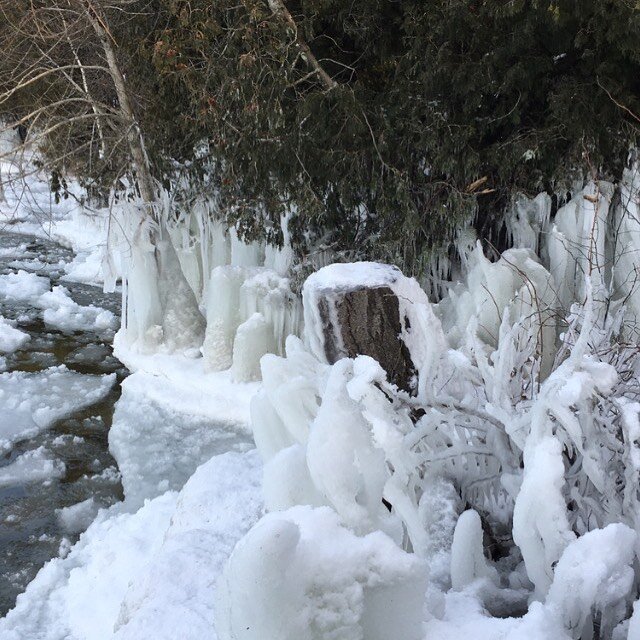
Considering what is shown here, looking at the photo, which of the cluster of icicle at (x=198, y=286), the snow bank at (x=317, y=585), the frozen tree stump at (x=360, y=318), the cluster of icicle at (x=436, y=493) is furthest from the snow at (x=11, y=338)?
the snow bank at (x=317, y=585)

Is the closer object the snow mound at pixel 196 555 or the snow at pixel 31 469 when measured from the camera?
the snow mound at pixel 196 555

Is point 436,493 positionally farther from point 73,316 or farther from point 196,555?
point 73,316

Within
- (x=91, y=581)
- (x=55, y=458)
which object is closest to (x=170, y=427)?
(x=55, y=458)

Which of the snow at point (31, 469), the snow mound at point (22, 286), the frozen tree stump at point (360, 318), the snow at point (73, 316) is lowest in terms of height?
the frozen tree stump at point (360, 318)

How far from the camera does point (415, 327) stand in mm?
2475

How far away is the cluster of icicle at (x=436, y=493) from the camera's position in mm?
1467

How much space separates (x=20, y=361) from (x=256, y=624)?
6.88m

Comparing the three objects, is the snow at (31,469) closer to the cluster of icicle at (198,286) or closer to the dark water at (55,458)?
the dark water at (55,458)

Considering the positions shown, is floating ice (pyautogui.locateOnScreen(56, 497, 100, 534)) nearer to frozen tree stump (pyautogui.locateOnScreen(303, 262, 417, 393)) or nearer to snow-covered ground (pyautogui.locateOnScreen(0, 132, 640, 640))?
snow-covered ground (pyautogui.locateOnScreen(0, 132, 640, 640))

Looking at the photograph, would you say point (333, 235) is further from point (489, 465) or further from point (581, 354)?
point (581, 354)

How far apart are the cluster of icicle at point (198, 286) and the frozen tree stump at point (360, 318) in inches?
132

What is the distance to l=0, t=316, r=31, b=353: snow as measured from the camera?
25.3ft

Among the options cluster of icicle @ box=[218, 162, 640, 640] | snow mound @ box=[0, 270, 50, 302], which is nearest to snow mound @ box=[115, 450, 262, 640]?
cluster of icicle @ box=[218, 162, 640, 640]

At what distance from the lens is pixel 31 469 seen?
521 centimetres
